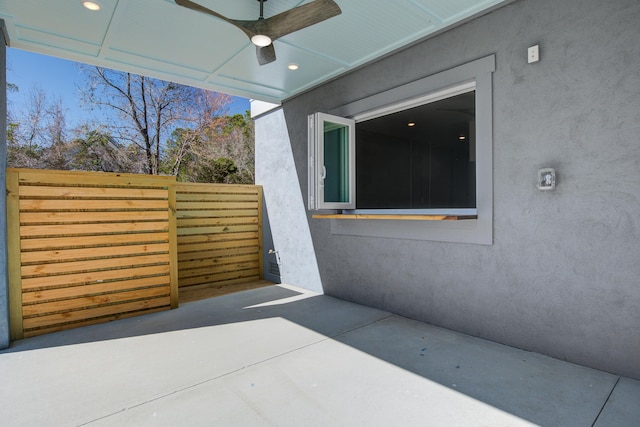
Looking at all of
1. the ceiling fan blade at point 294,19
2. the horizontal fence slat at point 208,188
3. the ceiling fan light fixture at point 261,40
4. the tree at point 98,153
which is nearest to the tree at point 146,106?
the tree at point 98,153

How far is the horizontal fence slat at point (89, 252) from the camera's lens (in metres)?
3.16

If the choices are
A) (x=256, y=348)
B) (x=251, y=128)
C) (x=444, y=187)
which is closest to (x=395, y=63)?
(x=444, y=187)

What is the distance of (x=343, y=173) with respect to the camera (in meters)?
4.17

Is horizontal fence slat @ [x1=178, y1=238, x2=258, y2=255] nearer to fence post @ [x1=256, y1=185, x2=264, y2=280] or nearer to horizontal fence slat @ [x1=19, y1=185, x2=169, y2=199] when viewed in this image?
fence post @ [x1=256, y1=185, x2=264, y2=280]

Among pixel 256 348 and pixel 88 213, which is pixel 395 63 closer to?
pixel 256 348

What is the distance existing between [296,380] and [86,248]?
271 centimetres

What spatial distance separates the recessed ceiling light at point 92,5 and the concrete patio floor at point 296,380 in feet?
9.52

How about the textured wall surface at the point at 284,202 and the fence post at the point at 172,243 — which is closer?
the fence post at the point at 172,243

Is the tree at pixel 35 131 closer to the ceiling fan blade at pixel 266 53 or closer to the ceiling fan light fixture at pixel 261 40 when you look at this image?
the ceiling fan blade at pixel 266 53

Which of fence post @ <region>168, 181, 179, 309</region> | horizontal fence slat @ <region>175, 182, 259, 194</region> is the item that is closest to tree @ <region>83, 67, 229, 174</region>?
horizontal fence slat @ <region>175, 182, 259, 194</region>

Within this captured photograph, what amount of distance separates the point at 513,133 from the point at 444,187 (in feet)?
2.70

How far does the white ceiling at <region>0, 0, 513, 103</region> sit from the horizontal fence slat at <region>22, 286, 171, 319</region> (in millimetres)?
2643

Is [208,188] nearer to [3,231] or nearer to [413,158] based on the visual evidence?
[3,231]

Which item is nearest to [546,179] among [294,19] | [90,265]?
[294,19]
